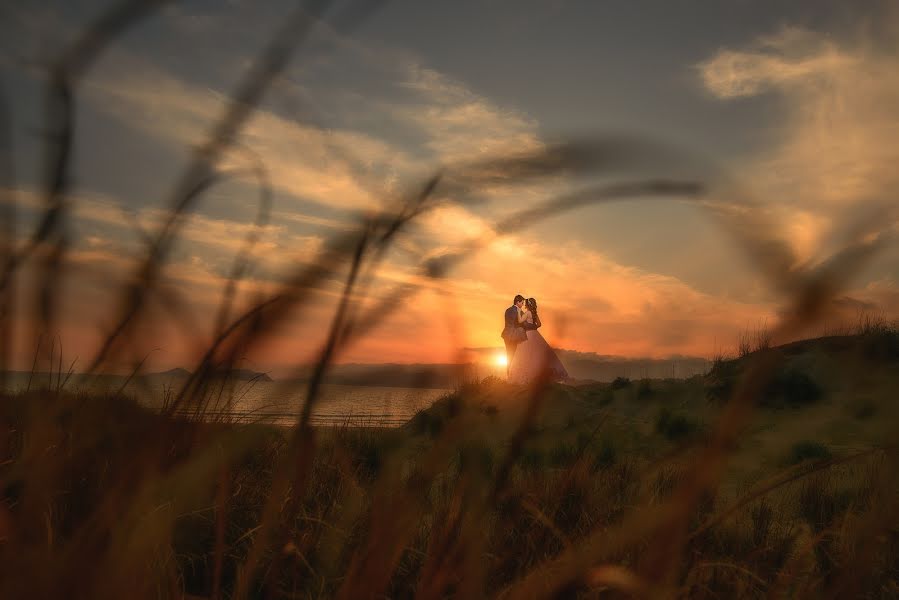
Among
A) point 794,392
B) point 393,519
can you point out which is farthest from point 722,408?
point 393,519

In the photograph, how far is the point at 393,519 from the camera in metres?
0.65

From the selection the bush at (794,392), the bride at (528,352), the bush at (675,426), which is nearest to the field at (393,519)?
the bush at (675,426)

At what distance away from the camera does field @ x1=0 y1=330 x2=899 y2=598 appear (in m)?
0.62

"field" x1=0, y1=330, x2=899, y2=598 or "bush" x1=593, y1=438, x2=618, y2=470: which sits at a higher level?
"field" x1=0, y1=330, x2=899, y2=598

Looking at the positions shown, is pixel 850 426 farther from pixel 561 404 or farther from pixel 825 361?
pixel 561 404

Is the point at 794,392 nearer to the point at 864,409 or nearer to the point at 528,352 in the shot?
the point at 864,409

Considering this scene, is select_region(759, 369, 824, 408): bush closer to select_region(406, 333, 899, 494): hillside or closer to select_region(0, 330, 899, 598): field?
select_region(406, 333, 899, 494): hillside

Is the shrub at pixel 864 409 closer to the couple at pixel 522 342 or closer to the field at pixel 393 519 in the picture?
the field at pixel 393 519

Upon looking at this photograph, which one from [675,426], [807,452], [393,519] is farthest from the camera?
[675,426]

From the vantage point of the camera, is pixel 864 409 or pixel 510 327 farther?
pixel 510 327

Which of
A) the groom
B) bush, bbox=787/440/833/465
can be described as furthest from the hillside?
the groom

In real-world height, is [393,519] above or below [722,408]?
above

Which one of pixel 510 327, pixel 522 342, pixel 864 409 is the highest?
pixel 510 327

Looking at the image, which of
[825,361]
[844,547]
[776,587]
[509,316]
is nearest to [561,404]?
[509,316]
